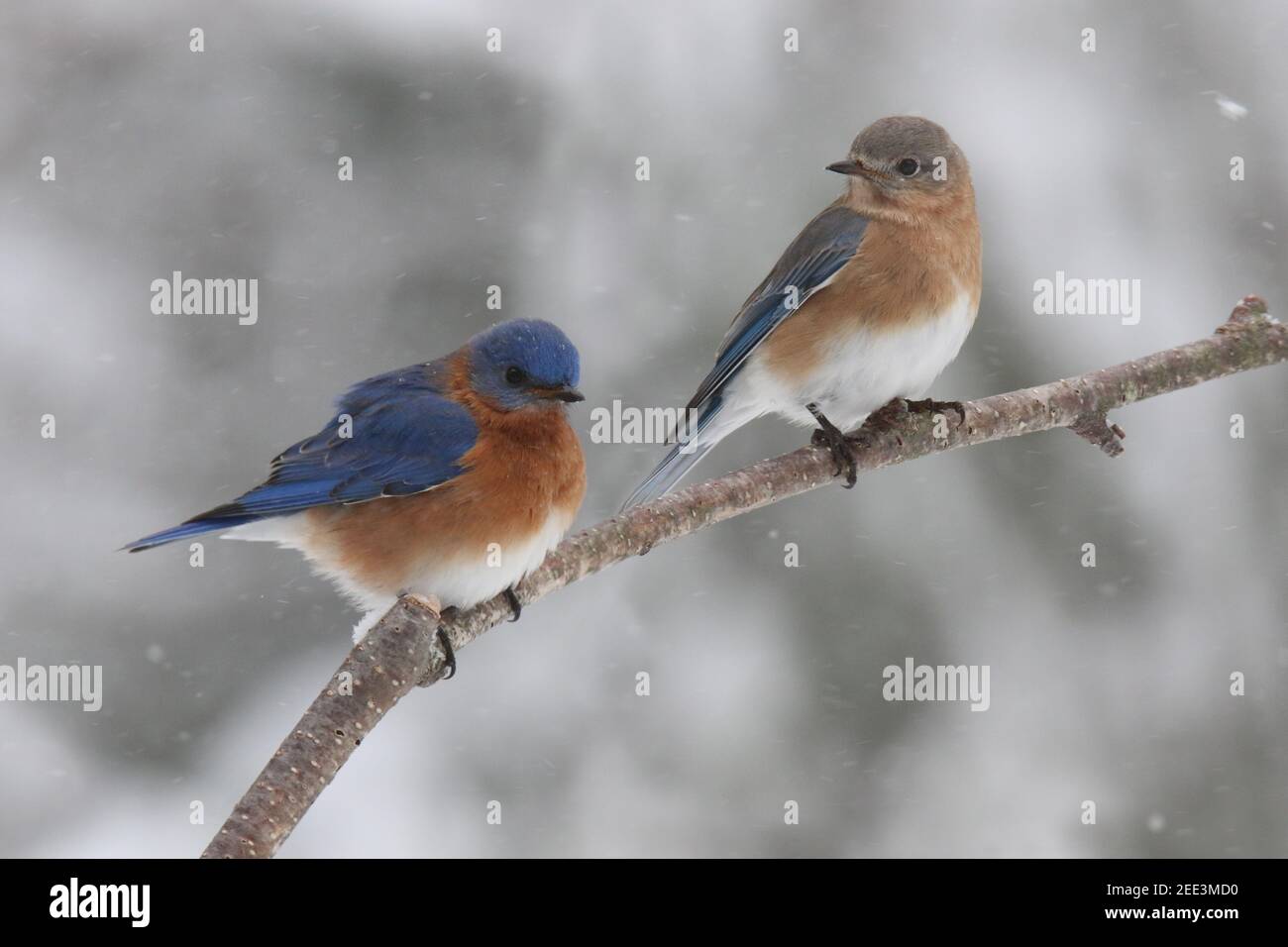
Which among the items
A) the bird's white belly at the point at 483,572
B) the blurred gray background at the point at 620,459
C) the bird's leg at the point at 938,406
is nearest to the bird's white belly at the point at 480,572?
the bird's white belly at the point at 483,572

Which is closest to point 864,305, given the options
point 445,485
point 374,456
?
point 445,485

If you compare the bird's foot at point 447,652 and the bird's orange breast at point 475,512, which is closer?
the bird's foot at point 447,652

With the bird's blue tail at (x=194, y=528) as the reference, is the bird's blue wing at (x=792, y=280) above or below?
above

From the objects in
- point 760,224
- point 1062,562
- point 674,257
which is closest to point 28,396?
point 674,257

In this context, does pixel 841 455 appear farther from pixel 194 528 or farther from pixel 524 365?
pixel 194 528

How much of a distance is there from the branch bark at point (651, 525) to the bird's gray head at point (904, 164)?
2.77 ft

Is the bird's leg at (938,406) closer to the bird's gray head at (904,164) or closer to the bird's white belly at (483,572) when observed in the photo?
the bird's gray head at (904,164)

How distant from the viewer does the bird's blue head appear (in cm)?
371

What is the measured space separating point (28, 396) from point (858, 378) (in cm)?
376

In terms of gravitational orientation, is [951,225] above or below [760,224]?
below

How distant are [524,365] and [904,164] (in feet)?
5.40

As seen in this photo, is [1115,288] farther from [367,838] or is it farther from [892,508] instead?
[367,838]

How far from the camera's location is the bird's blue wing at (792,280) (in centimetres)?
461

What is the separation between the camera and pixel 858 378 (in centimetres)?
441
